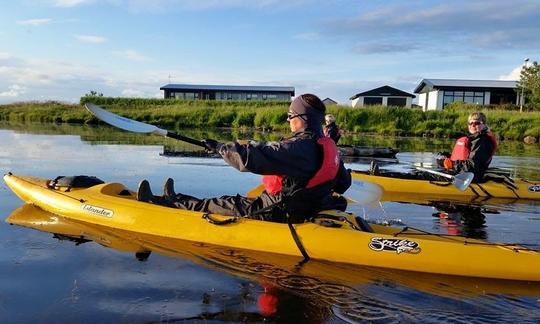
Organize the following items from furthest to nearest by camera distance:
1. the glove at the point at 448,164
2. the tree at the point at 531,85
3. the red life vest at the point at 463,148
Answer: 1. the tree at the point at 531,85
2. the glove at the point at 448,164
3. the red life vest at the point at 463,148

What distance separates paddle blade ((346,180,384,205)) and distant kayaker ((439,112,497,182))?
3411 millimetres

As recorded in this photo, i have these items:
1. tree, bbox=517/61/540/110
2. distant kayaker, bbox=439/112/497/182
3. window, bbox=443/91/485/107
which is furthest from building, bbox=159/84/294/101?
distant kayaker, bbox=439/112/497/182

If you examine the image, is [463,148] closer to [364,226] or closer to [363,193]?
[363,193]

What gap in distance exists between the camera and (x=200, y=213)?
5379 millimetres

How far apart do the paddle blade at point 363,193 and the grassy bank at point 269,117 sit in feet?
82.8

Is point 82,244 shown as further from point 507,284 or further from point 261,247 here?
point 507,284

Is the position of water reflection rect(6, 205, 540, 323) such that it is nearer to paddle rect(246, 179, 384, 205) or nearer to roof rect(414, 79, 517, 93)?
paddle rect(246, 179, 384, 205)

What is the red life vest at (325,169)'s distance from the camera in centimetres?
466

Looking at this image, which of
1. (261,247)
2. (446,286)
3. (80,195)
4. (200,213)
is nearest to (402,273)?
(446,286)

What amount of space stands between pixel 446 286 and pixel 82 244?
11.4 ft

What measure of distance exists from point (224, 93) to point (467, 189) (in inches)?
1715

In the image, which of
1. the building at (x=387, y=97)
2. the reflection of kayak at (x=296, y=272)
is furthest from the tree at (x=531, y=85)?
the reflection of kayak at (x=296, y=272)

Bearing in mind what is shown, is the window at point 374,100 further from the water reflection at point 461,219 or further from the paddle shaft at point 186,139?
the paddle shaft at point 186,139

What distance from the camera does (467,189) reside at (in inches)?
364
